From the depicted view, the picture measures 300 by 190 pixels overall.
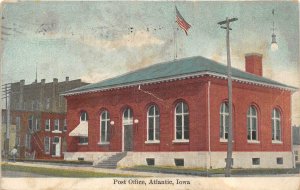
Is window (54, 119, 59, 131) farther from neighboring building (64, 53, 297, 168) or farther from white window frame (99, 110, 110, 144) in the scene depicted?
white window frame (99, 110, 110, 144)

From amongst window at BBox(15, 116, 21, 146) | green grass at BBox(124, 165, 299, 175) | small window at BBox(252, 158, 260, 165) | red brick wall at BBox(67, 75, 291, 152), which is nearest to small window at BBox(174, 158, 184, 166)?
red brick wall at BBox(67, 75, 291, 152)

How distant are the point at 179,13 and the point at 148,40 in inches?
51.4

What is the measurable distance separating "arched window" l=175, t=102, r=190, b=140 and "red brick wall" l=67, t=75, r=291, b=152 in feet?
0.61

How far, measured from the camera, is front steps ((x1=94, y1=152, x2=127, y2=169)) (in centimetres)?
2274

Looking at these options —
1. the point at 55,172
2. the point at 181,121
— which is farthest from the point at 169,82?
the point at 55,172

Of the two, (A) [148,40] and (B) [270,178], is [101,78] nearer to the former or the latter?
(A) [148,40]

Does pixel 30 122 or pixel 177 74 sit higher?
pixel 177 74

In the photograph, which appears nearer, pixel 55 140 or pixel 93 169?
pixel 93 169

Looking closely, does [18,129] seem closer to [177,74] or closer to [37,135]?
[37,135]

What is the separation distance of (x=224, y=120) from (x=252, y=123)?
1242 millimetres

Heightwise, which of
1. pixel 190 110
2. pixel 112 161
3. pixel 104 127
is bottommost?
pixel 112 161

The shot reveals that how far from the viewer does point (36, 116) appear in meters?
22.6

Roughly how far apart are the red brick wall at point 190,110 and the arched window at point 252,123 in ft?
0.58

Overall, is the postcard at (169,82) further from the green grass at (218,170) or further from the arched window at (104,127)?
the arched window at (104,127)
